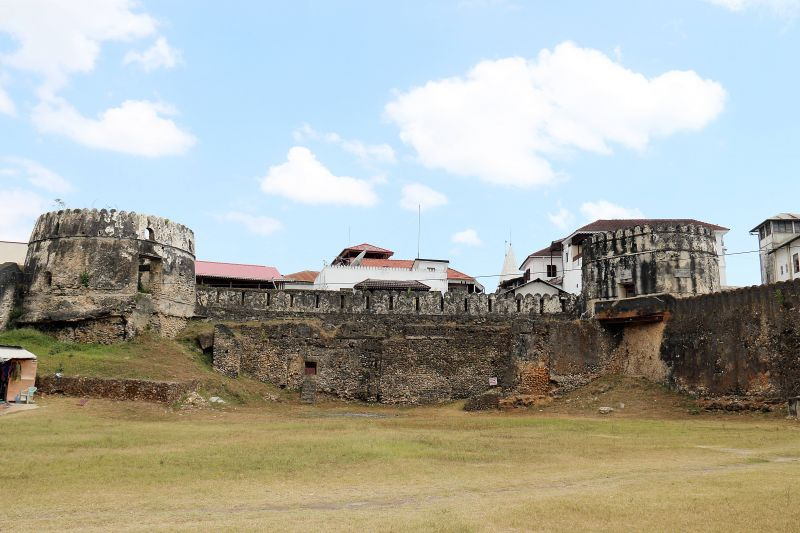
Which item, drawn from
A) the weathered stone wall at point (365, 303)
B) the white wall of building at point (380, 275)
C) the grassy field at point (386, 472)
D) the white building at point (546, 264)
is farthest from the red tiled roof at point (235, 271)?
the grassy field at point (386, 472)

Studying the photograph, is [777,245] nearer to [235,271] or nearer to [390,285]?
[390,285]

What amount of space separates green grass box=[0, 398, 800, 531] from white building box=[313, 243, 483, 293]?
22471mm

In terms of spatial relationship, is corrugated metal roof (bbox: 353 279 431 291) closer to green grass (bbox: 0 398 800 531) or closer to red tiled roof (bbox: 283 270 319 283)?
red tiled roof (bbox: 283 270 319 283)

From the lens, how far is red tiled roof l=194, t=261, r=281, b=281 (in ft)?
145

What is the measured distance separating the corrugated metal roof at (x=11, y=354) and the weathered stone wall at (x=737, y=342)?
20.2 metres

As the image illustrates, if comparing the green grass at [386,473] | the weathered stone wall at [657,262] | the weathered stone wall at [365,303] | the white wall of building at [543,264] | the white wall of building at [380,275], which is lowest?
the green grass at [386,473]

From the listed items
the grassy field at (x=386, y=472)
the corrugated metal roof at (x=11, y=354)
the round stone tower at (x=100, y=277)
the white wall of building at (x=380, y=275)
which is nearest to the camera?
the grassy field at (x=386, y=472)

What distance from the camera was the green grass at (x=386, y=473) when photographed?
10016 mm

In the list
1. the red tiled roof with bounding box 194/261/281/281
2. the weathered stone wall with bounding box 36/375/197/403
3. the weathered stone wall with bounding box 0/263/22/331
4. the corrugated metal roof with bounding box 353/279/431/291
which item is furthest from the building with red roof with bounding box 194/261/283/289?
the weathered stone wall with bounding box 36/375/197/403

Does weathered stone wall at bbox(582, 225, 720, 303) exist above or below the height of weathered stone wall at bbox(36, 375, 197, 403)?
above

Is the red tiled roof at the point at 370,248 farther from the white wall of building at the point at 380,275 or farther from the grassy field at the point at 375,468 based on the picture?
the grassy field at the point at 375,468

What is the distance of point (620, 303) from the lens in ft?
92.1

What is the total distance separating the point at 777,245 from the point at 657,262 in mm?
26039

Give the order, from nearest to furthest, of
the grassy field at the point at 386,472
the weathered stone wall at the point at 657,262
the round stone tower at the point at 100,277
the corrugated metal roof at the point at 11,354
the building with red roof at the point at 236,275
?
1. the grassy field at the point at 386,472
2. the corrugated metal roof at the point at 11,354
3. the round stone tower at the point at 100,277
4. the weathered stone wall at the point at 657,262
5. the building with red roof at the point at 236,275
